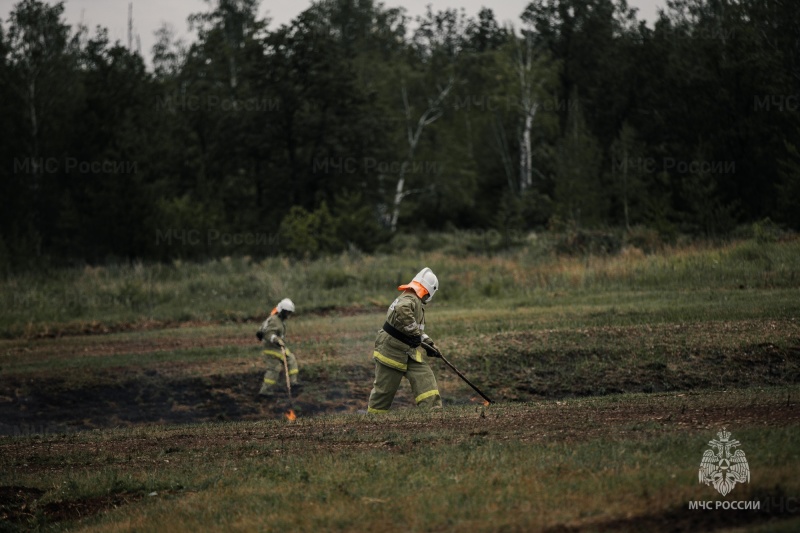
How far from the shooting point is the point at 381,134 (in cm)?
4997

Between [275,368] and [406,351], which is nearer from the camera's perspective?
[406,351]

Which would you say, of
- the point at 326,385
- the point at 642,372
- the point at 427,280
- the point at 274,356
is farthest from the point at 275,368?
the point at 642,372

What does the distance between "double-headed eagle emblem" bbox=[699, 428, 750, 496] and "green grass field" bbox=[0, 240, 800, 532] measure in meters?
0.10

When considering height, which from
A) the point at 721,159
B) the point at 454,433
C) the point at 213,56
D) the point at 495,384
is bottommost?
the point at 495,384

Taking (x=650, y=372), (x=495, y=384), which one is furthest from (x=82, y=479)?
(x=650, y=372)

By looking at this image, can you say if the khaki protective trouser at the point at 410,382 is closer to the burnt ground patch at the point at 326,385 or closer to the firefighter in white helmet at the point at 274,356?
the burnt ground patch at the point at 326,385

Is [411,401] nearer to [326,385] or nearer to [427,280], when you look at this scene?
[326,385]

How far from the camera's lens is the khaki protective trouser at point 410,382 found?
12.5m

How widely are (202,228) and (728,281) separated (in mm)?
27665

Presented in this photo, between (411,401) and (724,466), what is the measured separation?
9.79 meters

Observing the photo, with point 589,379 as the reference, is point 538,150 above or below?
above

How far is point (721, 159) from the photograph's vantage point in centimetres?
4016

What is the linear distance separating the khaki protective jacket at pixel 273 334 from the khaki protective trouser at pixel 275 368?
0.09 feet

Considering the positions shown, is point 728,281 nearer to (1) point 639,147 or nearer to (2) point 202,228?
(1) point 639,147
